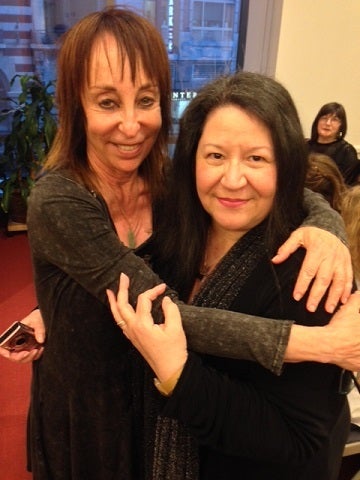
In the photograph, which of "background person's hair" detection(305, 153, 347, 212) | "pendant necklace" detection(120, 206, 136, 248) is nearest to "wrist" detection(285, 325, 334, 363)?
"pendant necklace" detection(120, 206, 136, 248)

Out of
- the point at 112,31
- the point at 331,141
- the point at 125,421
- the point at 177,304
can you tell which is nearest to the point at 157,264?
the point at 177,304

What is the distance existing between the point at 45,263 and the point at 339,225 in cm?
68

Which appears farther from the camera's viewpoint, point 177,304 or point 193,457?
point 193,457

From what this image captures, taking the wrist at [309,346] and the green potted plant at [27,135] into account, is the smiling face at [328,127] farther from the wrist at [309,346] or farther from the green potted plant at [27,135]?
the wrist at [309,346]

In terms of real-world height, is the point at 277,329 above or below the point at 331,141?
above

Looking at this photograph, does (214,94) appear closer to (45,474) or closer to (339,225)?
(339,225)

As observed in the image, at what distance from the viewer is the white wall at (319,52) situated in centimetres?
366

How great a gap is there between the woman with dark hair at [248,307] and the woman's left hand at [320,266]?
0.08 ft

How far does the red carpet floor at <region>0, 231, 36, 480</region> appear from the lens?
81.0 inches

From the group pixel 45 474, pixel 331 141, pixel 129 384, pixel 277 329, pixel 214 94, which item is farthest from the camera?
pixel 331 141

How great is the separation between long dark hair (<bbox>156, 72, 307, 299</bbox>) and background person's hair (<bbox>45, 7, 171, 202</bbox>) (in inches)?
5.9

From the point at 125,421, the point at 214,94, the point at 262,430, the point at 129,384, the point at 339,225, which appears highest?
the point at 214,94

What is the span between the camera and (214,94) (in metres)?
0.94

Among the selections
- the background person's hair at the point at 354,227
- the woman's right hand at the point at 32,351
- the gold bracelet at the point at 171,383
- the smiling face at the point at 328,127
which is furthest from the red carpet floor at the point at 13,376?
the smiling face at the point at 328,127
